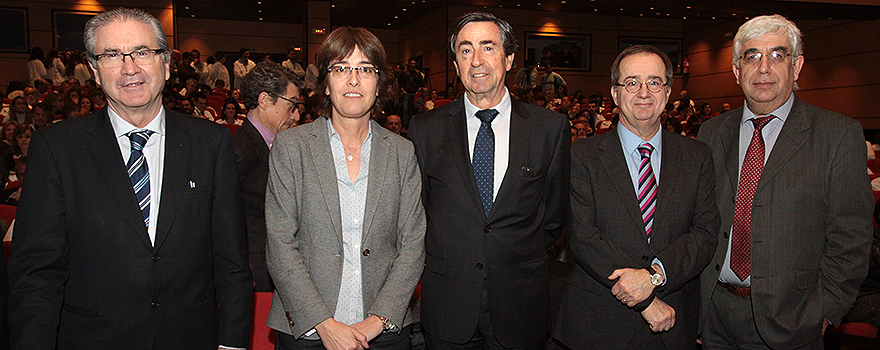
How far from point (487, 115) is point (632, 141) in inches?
20.2

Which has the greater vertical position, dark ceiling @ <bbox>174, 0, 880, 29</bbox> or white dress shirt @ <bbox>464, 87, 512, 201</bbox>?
dark ceiling @ <bbox>174, 0, 880, 29</bbox>

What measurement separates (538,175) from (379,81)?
60 centimetres

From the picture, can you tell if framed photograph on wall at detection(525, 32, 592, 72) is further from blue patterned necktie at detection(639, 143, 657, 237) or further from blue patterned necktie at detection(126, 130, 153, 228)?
blue patterned necktie at detection(126, 130, 153, 228)

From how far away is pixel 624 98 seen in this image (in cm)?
193

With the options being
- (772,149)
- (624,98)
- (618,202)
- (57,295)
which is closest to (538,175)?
(618,202)

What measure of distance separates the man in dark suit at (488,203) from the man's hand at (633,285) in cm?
24

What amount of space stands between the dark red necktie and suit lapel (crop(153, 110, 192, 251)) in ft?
5.77

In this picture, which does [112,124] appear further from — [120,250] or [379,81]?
[379,81]

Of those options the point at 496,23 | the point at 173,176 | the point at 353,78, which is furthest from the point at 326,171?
the point at 496,23

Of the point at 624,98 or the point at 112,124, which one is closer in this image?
the point at 112,124

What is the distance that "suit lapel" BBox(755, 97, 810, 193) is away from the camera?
1.88 m

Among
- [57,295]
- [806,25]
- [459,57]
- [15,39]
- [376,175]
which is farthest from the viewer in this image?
[806,25]

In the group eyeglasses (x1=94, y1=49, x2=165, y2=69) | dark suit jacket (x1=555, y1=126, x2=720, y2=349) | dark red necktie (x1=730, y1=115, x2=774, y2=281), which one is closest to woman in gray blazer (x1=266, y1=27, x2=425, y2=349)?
eyeglasses (x1=94, y1=49, x2=165, y2=69)

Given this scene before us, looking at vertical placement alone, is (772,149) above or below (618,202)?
above
